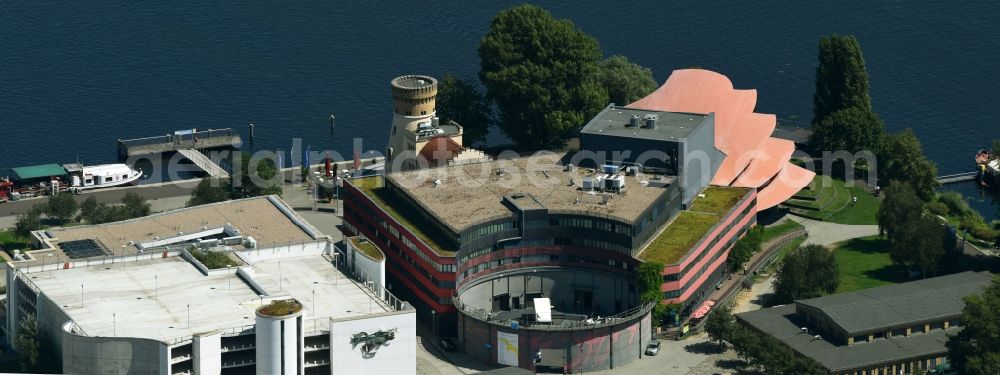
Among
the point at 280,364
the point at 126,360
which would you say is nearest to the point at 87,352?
the point at 126,360

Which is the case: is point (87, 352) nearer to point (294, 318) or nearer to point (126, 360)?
point (126, 360)

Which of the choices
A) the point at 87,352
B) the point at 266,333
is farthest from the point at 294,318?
the point at 87,352

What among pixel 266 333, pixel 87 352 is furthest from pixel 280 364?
pixel 87 352

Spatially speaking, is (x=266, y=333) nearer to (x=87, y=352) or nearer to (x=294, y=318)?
(x=294, y=318)

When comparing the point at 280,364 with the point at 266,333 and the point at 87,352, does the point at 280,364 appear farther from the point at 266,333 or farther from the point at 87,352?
the point at 87,352
